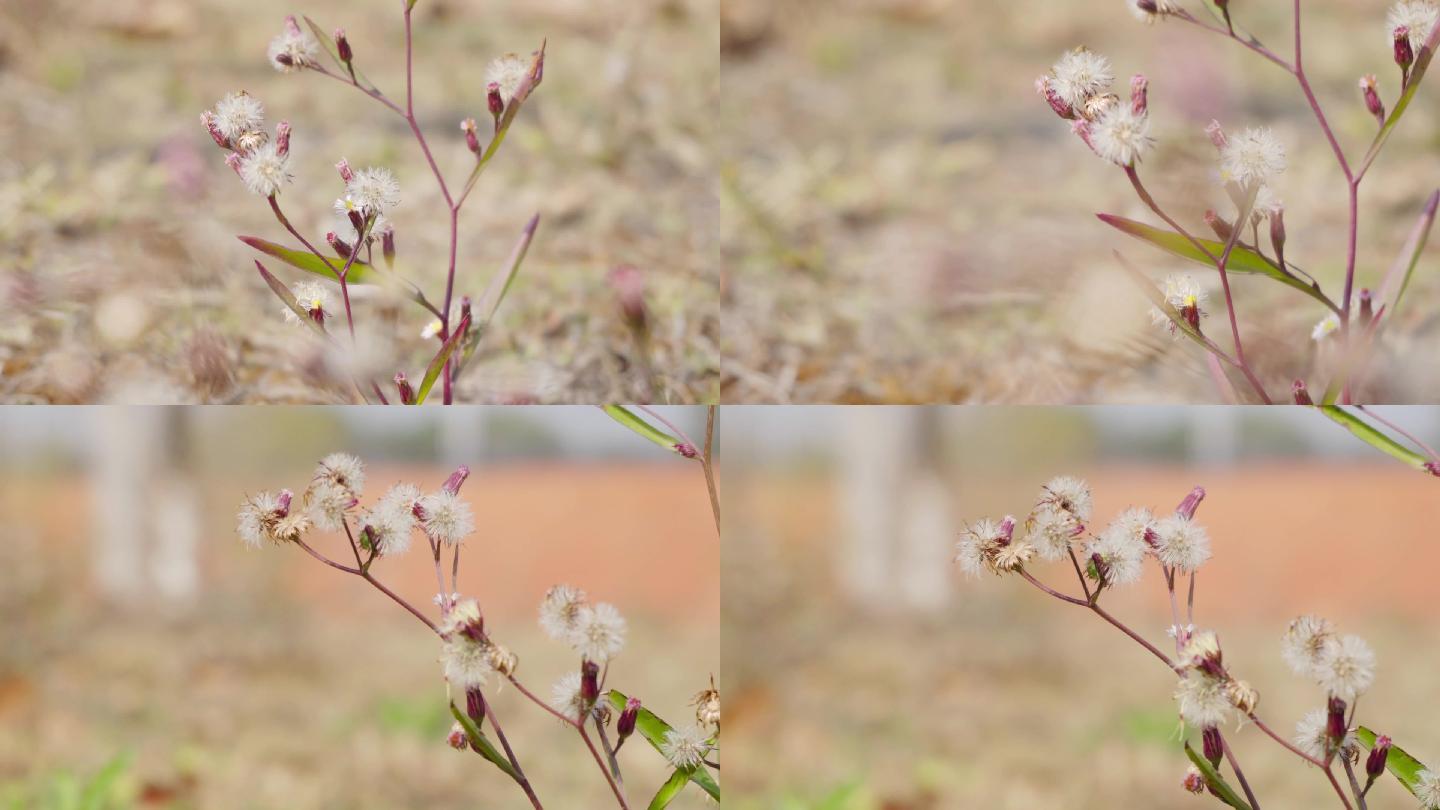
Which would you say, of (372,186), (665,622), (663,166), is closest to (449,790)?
(665,622)

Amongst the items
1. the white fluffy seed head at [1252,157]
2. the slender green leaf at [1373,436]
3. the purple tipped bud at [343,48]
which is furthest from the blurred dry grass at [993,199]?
the purple tipped bud at [343,48]

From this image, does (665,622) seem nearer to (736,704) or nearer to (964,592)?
(736,704)

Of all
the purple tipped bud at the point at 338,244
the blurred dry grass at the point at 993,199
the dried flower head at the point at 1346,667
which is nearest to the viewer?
the dried flower head at the point at 1346,667

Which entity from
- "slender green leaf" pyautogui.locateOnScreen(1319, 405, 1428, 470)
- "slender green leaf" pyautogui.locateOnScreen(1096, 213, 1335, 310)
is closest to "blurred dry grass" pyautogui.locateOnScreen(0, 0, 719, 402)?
"slender green leaf" pyautogui.locateOnScreen(1096, 213, 1335, 310)

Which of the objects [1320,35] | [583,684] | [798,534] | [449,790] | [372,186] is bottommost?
[449,790]

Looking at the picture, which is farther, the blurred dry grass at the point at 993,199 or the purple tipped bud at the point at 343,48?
the blurred dry grass at the point at 993,199

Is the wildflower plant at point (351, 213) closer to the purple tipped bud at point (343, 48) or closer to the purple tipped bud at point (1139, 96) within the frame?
the purple tipped bud at point (343, 48)

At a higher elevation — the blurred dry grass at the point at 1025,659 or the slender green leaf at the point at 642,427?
the slender green leaf at the point at 642,427
